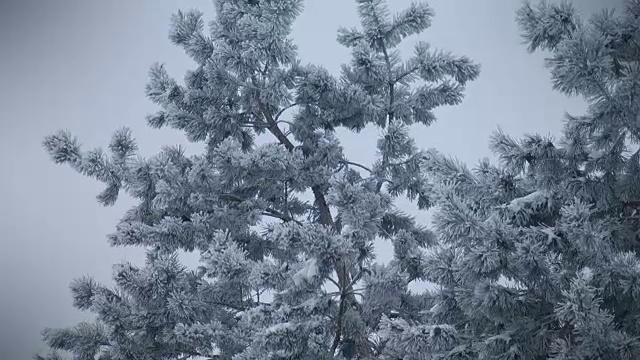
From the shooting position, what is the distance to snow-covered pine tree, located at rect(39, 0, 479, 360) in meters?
6.41

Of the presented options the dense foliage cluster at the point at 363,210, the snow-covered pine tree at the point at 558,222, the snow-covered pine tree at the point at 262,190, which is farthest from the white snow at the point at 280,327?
the snow-covered pine tree at the point at 558,222

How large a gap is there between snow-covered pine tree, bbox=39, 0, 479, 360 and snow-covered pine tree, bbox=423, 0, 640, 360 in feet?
2.95

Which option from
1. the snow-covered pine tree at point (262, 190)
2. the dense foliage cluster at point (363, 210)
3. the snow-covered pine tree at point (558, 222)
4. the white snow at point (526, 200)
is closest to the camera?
the snow-covered pine tree at point (558, 222)

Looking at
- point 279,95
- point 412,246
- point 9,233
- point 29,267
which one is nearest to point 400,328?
point 412,246

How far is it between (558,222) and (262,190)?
3.88 meters

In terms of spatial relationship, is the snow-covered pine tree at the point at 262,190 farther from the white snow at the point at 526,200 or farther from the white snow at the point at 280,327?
the white snow at the point at 526,200

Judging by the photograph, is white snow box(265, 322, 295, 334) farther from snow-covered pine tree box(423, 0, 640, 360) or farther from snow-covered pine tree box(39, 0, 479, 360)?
snow-covered pine tree box(423, 0, 640, 360)

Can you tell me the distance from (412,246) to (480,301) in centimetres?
163

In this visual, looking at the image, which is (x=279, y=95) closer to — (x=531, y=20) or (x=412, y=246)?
(x=412, y=246)

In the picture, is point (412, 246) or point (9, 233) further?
point (9, 233)

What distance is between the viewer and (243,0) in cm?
848

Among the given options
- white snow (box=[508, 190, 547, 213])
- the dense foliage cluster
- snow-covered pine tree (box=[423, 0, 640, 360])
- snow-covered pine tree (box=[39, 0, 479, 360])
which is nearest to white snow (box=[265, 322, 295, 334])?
the dense foliage cluster

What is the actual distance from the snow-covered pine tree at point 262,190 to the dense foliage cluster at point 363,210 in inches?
0.8

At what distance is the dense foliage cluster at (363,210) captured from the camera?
5.02m
